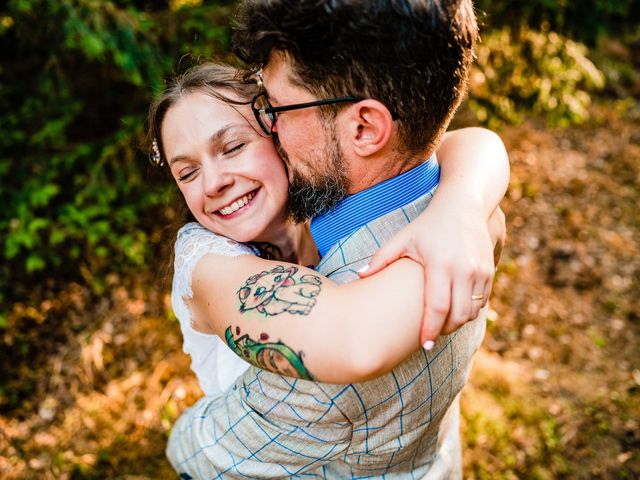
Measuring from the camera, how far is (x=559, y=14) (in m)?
4.23

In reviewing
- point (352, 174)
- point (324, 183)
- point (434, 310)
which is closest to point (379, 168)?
point (352, 174)

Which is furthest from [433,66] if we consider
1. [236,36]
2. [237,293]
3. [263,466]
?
[263,466]

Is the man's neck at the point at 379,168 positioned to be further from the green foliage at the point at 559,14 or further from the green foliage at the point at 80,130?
the green foliage at the point at 559,14

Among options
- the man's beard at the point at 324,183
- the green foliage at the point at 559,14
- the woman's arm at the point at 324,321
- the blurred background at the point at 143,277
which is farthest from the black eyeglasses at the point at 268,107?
the green foliage at the point at 559,14

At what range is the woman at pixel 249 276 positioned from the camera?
118cm

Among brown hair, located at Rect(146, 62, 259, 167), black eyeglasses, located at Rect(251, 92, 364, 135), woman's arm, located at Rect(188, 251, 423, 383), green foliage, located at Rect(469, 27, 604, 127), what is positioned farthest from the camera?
green foliage, located at Rect(469, 27, 604, 127)

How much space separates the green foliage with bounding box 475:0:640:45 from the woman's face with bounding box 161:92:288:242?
3066 mm

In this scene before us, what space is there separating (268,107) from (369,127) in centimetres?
38

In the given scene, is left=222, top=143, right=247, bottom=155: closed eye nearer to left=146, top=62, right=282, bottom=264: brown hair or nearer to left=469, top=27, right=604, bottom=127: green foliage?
left=146, top=62, right=282, bottom=264: brown hair

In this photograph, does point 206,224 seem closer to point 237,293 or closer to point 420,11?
point 237,293

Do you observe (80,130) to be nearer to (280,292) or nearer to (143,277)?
(143,277)

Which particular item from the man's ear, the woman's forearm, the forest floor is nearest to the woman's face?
the man's ear

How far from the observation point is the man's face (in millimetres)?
1582

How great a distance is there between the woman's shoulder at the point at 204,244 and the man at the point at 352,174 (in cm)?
30
